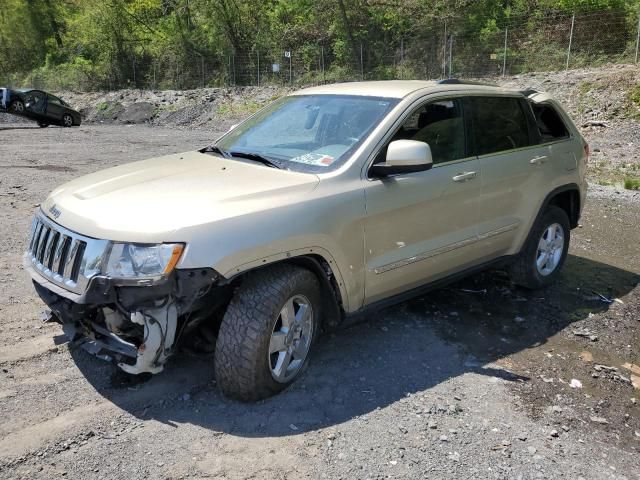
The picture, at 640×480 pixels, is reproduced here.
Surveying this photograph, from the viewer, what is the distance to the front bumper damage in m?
3.14

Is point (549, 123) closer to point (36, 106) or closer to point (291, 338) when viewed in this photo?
point (291, 338)

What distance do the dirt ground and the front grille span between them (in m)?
0.75

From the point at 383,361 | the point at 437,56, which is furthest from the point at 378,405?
the point at 437,56

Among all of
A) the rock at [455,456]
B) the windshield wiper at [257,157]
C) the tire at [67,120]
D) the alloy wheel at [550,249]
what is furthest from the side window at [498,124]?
the tire at [67,120]

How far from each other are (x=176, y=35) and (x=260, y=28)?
23.5 ft

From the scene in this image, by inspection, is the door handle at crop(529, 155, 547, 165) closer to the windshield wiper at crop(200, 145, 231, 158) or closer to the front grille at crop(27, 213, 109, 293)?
the windshield wiper at crop(200, 145, 231, 158)

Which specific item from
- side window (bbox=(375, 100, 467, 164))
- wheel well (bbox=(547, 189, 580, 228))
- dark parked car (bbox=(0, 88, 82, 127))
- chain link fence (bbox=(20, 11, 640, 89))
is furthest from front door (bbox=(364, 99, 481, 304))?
dark parked car (bbox=(0, 88, 82, 127))

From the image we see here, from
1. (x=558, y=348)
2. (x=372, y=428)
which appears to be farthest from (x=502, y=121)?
(x=372, y=428)

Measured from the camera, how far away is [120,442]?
3.21 metres

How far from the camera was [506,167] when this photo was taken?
500cm

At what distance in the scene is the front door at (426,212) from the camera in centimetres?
403

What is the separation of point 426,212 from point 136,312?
2.15 meters

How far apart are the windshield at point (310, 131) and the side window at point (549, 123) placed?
80.1 inches

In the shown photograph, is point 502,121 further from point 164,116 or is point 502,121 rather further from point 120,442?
point 164,116
